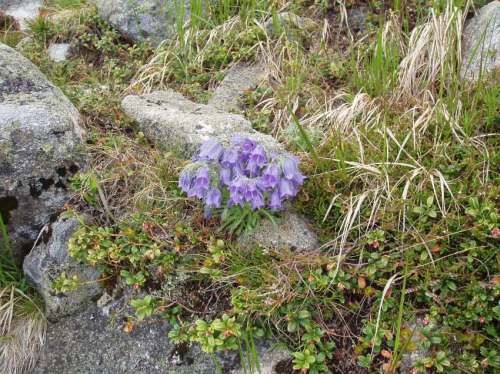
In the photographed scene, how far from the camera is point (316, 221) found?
3.24 meters

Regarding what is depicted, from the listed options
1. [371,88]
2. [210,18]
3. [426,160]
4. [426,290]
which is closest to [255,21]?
[210,18]

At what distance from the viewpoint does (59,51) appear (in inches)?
215

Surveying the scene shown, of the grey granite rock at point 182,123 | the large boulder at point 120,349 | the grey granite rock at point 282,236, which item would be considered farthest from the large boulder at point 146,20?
the large boulder at point 120,349

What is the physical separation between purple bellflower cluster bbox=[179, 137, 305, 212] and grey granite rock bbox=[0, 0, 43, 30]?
14.3ft

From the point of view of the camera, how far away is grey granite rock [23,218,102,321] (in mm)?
3264

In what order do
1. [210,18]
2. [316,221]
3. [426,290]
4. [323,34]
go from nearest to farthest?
[426,290], [316,221], [323,34], [210,18]

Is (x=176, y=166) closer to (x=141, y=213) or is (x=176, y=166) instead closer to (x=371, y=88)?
(x=141, y=213)

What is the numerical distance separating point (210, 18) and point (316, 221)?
8.98 ft

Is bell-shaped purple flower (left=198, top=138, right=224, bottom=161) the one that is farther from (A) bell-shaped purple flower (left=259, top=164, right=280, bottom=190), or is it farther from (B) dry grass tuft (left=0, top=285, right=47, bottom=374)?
(B) dry grass tuft (left=0, top=285, right=47, bottom=374)

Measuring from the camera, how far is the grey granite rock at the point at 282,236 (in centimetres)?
304

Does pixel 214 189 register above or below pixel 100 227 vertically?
above

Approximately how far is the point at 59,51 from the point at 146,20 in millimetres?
978

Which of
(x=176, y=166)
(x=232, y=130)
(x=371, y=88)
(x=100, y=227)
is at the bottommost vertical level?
(x=100, y=227)

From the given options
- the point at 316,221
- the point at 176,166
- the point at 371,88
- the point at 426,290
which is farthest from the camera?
the point at 371,88
